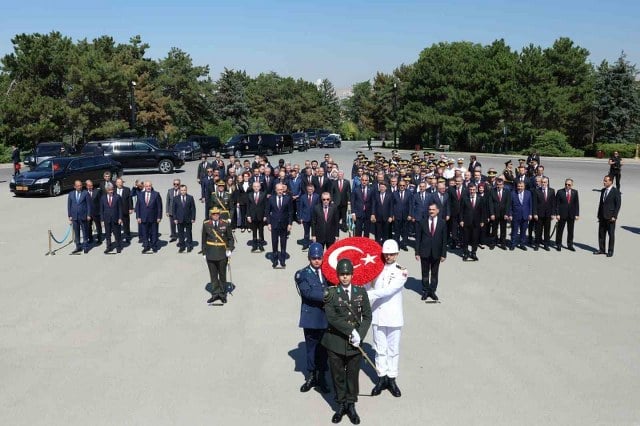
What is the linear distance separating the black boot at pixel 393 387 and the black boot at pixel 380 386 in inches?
2.0

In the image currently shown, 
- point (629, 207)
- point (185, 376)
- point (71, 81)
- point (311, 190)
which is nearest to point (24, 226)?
point (311, 190)

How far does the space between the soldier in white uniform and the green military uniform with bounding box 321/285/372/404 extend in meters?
0.71

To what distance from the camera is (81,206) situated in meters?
14.2

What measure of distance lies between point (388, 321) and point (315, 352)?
0.93 meters

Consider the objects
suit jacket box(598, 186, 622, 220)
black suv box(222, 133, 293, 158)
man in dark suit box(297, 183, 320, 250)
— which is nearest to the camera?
man in dark suit box(297, 183, 320, 250)

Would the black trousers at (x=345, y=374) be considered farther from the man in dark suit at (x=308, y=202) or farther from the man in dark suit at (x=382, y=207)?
the man in dark suit at (x=382, y=207)

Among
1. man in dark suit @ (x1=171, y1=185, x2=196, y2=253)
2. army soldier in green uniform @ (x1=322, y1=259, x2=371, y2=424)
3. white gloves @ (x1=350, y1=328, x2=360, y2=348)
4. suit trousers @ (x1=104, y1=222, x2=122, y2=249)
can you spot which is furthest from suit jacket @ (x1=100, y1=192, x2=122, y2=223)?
white gloves @ (x1=350, y1=328, x2=360, y2=348)

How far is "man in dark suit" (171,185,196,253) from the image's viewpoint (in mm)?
14031

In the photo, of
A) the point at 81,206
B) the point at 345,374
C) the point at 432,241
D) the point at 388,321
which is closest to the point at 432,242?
the point at 432,241

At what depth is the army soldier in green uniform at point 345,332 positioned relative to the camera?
5.86 m

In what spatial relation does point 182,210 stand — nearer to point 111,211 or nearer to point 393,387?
point 111,211

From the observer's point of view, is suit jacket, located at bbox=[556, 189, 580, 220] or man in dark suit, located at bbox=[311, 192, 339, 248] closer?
man in dark suit, located at bbox=[311, 192, 339, 248]

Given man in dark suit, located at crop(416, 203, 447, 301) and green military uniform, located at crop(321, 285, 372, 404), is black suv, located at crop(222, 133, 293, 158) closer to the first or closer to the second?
man in dark suit, located at crop(416, 203, 447, 301)

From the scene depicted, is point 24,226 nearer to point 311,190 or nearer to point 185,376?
point 311,190
